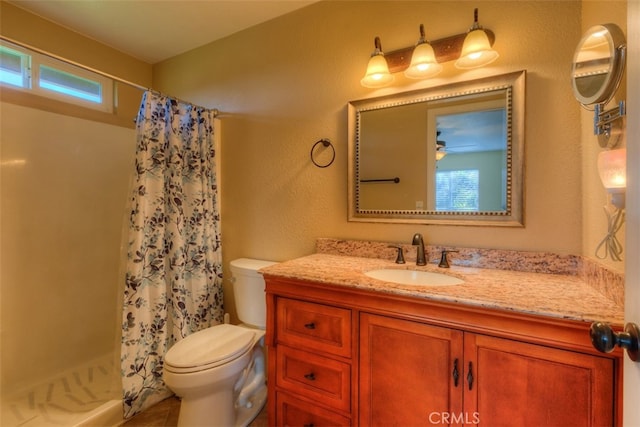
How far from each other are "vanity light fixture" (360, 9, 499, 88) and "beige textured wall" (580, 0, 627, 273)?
0.33 metres

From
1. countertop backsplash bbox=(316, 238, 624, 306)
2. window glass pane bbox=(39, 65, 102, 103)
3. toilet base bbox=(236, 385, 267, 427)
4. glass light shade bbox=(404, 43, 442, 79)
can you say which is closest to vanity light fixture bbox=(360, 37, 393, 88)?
glass light shade bbox=(404, 43, 442, 79)

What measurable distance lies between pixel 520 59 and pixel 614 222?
2.68 feet

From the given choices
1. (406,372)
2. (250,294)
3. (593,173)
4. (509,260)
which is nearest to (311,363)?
(406,372)

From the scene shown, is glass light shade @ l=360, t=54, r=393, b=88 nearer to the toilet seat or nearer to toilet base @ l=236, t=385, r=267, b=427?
the toilet seat

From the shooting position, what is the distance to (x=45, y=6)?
72.0 inches

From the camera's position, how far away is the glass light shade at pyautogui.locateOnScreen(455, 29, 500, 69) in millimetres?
1253

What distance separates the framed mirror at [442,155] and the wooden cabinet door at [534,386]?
0.63 metres


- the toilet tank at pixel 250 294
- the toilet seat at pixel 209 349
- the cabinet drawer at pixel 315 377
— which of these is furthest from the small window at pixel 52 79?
the cabinet drawer at pixel 315 377

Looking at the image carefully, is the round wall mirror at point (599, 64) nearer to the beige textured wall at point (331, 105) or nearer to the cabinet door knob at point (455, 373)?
the beige textured wall at point (331, 105)

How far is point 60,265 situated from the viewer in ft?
6.46

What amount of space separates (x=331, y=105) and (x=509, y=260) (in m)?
1.28

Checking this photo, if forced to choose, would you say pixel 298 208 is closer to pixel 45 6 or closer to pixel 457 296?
pixel 457 296

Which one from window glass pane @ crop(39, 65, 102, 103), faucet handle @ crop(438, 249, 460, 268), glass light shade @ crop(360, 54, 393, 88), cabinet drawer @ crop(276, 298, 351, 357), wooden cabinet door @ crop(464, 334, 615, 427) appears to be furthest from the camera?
window glass pane @ crop(39, 65, 102, 103)

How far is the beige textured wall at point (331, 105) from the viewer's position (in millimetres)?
1220
